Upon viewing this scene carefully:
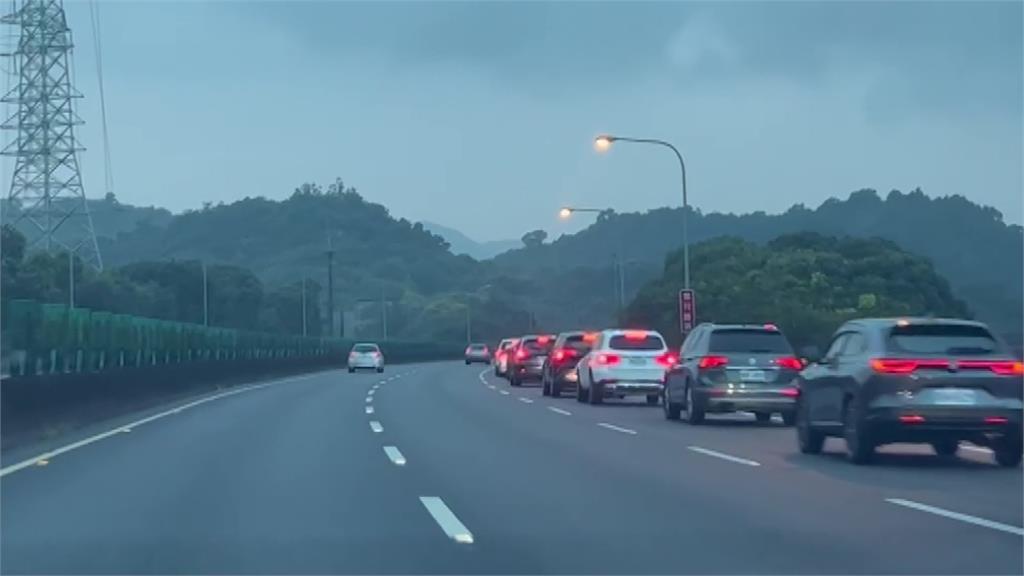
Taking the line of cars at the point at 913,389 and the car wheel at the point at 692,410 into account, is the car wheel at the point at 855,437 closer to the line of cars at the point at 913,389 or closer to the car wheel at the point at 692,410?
the line of cars at the point at 913,389

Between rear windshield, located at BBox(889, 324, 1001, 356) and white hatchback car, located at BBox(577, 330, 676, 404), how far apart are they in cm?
1488

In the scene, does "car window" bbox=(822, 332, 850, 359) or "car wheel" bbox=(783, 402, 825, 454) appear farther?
"car wheel" bbox=(783, 402, 825, 454)

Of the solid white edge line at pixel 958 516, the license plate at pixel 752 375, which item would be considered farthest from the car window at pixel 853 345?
the license plate at pixel 752 375

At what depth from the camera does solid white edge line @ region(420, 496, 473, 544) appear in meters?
11.8

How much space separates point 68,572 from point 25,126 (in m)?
42.3

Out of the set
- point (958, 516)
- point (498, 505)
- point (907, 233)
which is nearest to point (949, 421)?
point (958, 516)

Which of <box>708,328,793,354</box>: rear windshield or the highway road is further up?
<box>708,328,793,354</box>: rear windshield

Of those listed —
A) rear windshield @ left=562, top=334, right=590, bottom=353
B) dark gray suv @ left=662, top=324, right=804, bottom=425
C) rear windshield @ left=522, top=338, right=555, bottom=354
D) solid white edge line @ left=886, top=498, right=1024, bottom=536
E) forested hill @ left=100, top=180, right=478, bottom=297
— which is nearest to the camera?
solid white edge line @ left=886, top=498, right=1024, bottom=536

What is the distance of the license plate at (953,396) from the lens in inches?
659

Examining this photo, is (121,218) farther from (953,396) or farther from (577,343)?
(953,396)

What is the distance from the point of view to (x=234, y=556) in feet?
35.6

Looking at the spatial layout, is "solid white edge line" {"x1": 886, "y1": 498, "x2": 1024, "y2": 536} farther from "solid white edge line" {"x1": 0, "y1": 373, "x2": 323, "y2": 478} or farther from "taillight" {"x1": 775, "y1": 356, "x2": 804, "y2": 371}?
"taillight" {"x1": 775, "y1": 356, "x2": 804, "y2": 371}

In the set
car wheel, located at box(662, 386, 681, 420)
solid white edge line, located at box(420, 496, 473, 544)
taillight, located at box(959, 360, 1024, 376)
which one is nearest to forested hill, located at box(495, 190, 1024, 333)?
car wheel, located at box(662, 386, 681, 420)

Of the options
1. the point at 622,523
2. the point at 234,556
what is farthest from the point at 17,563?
the point at 622,523
